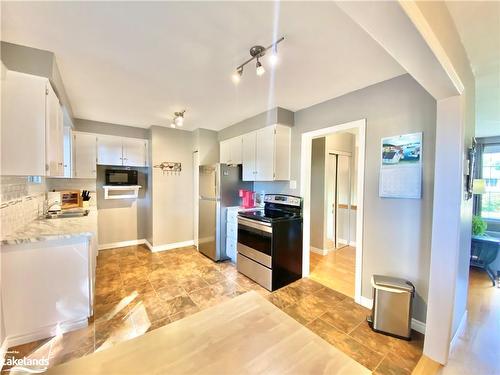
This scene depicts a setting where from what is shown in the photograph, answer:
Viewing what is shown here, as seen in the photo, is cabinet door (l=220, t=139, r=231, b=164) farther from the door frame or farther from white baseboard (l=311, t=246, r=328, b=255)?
white baseboard (l=311, t=246, r=328, b=255)

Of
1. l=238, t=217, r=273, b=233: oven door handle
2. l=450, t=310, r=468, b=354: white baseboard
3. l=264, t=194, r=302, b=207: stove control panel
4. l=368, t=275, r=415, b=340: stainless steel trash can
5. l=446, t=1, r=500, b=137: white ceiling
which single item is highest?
l=446, t=1, r=500, b=137: white ceiling

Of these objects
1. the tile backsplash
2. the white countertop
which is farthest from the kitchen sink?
the white countertop

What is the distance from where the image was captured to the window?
4.18 m

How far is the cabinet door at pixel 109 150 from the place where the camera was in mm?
3980

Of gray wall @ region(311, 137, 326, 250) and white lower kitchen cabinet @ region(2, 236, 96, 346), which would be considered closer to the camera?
white lower kitchen cabinet @ region(2, 236, 96, 346)

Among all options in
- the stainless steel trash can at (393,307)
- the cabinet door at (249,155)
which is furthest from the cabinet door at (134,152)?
the stainless steel trash can at (393,307)

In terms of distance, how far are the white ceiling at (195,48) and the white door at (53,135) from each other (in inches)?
15.0

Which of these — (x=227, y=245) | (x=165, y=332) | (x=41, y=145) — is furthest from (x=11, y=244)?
(x=227, y=245)

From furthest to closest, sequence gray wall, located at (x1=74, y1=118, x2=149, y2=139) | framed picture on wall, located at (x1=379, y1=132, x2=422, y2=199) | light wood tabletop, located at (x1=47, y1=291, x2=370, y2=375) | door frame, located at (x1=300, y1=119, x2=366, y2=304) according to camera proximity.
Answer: gray wall, located at (x1=74, y1=118, x2=149, y2=139)
door frame, located at (x1=300, y1=119, x2=366, y2=304)
framed picture on wall, located at (x1=379, y1=132, x2=422, y2=199)
light wood tabletop, located at (x1=47, y1=291, x2=370, y2=375)

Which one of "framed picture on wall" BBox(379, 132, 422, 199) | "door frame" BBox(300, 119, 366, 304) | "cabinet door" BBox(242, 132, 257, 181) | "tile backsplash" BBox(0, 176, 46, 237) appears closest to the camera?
"tile backsplash" BBox(0, 176, 46, 237)

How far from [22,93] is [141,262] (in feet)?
9.37

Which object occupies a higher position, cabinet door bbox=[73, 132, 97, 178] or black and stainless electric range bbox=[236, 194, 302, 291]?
cabinet door bbox=[73, 132, 97, 178]

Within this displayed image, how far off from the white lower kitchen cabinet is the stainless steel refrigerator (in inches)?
76.6

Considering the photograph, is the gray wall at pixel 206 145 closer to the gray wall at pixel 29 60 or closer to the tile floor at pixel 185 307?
the tile floor at pixel 185 307
